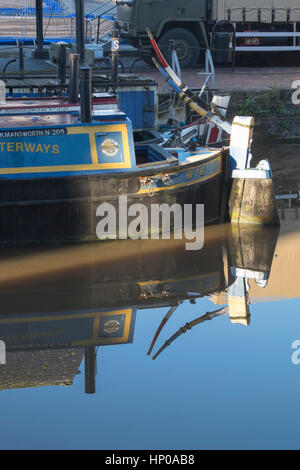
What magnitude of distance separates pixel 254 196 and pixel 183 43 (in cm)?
1081

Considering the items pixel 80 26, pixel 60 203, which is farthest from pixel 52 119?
pixel 80 26

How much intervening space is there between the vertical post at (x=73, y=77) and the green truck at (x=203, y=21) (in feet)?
31.4

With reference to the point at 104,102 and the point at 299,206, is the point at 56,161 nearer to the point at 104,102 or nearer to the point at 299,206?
the point at 104,102

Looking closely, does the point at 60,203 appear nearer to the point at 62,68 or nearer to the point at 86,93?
the point at 86,93

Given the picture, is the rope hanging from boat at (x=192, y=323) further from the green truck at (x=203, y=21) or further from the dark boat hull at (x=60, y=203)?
the green truck at (x=203, y=21)

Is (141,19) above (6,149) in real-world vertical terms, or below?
above

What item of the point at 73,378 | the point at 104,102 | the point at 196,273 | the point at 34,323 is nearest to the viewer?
the point at 73,378

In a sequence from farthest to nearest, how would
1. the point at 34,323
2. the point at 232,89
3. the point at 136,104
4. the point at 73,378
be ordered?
the point at 232,89 < the point at 136,104 < the point at 34,323 < the point at 73,378

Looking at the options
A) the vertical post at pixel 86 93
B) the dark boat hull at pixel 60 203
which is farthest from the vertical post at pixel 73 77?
the dark boat hull at pixel 60 203

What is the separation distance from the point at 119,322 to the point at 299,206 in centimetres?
564

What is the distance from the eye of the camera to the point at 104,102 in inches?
525

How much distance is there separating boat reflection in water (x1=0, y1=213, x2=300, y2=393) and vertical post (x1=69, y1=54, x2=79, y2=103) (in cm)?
270

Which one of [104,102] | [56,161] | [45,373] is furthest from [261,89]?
[45,373]

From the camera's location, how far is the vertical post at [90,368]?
25.7 feet
